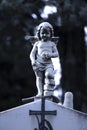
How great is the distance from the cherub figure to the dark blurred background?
143 inches

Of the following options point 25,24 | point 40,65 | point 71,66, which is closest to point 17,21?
point 25,24

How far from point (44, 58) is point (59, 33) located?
19.4 ft

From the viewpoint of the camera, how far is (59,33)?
46.6 ft

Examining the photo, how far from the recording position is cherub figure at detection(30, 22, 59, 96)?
27.2 ft

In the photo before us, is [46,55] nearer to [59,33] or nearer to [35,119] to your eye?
[35,119]

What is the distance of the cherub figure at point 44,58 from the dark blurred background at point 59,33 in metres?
3.63

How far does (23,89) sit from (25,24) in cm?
563

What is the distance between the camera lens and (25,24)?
13234mm

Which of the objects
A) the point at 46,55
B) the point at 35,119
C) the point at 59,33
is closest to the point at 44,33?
the point at 46,55

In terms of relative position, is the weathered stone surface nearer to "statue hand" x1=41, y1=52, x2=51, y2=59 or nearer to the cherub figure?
the cherub figure

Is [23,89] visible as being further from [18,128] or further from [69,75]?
[18,128]

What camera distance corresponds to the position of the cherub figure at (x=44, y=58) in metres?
8.30

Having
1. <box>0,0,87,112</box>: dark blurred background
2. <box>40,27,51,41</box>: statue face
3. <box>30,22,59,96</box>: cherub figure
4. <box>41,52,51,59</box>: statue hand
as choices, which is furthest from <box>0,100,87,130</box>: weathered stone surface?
<box>0,0,87,112</box>: dark blurred background

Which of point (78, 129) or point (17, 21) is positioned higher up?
point (17, 21)
